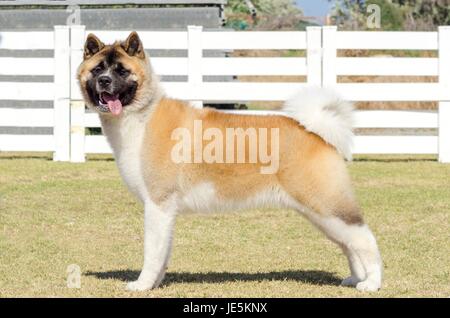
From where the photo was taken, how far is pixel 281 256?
7582 millimetres

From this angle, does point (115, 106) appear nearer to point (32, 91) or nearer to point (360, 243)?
point (360, 243)

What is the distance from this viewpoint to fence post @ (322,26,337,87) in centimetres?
1366

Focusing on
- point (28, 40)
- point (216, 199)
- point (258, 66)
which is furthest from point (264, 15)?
point (216, 199)

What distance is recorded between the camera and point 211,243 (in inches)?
319

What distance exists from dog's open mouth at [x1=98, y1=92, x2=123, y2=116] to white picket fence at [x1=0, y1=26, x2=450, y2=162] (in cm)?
746

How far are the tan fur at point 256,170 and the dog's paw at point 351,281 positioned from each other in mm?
530

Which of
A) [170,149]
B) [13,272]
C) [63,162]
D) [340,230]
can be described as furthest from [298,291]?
[63,162]

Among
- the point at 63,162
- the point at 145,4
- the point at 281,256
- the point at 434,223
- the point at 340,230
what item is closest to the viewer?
the point at 340,230

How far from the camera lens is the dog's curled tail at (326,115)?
6008mm

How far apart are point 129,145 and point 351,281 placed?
70.0 inches

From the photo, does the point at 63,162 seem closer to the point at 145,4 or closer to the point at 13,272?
the point at 145,4

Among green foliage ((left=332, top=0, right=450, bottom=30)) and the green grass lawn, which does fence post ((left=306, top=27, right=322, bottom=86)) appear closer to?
the green grass lawn

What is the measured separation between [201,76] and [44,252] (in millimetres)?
6503

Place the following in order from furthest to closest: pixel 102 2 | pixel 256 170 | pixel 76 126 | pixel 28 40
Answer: pixel 102 2, pixel 28 40, pixel 76 126, pixel 256 170
